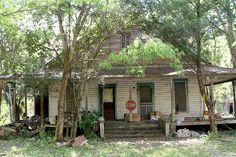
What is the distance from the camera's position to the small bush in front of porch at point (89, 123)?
58.6ft

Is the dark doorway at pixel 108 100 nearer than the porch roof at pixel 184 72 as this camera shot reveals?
No

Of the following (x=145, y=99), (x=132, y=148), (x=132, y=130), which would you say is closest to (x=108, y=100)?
(x=145, y=99)

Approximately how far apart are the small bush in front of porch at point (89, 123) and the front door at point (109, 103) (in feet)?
9.92

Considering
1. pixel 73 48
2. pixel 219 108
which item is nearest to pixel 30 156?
pixel 73 48

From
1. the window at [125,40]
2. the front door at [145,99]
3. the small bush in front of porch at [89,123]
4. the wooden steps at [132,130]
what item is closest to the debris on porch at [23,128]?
the small bush in front of porch at [89,123]

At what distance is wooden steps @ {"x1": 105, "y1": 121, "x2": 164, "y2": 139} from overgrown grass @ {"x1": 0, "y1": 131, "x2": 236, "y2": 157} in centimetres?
175

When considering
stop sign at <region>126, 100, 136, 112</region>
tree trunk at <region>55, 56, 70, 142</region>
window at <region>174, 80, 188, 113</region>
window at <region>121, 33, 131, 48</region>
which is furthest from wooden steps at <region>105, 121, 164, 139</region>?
window at <region>121, 33, 131, 48</region>

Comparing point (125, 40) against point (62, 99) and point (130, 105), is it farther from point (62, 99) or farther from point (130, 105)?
point (62, 99)

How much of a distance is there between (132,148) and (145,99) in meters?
7.52

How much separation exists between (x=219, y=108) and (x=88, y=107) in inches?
963

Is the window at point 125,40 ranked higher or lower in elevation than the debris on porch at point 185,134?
higher

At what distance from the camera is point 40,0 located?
8930mm

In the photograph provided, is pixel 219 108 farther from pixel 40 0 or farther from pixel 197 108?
pixel 40 0

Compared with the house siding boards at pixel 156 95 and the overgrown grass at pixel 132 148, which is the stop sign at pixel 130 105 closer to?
the house siding boards at pixel 156 95
